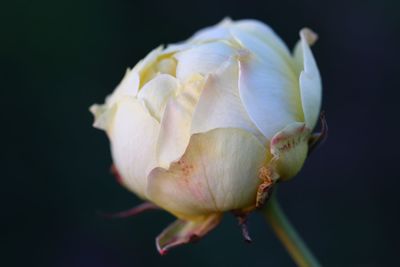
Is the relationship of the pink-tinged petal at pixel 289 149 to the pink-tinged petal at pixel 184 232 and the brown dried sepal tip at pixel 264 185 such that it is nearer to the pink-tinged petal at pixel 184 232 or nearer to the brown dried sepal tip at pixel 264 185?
the brown dried sepal tip at pixel 264 185

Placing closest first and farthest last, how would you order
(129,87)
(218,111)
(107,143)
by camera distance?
(218,111) < (129,87) < (107,143)

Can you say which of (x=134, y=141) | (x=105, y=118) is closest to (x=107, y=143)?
(x=105, y=118)

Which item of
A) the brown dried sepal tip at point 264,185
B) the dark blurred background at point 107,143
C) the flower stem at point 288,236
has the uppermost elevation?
the brown dried sepal tip at point 264,185

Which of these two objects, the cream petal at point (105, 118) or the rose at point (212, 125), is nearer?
the rose at point (212, 125)

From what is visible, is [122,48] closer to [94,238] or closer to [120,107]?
[94,238]

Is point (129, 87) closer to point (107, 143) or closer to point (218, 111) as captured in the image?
point (218, 111)

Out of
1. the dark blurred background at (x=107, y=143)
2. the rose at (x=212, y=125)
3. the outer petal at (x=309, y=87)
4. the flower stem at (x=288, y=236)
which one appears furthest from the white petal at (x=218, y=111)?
the dark blurred background at (x=107, y=143)

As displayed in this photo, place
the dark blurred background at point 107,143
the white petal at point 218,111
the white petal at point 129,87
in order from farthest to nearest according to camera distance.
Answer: the dark blurred background at point 107,143 < the white petal at point 129,87 < the white petal at point 218,111

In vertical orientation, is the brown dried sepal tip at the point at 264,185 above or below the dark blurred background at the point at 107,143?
above

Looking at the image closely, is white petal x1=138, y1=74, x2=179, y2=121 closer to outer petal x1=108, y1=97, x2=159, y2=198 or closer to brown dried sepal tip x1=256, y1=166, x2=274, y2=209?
outer petal x1=108, y1=97, x2=159, y2=198
